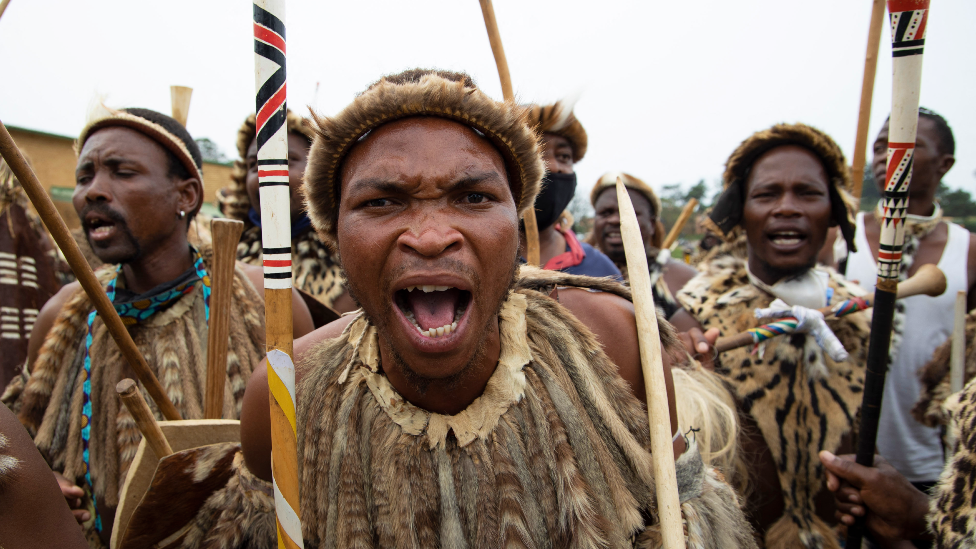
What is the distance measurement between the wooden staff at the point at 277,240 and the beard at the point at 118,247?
1929 millimetres

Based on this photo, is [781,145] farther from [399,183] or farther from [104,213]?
[104,213]

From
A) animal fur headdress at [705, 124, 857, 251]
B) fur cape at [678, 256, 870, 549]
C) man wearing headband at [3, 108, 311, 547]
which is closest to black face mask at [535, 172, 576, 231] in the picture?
animal fur headdress at [705, 124, 857, 251]

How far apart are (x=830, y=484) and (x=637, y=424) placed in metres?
1.16

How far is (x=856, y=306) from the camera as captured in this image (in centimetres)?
260

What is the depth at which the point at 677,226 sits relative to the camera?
805 centimetres

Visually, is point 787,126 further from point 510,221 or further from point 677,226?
point 677,226

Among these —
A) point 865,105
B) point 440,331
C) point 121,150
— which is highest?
point 865,105

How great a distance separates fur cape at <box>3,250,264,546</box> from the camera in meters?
2.35

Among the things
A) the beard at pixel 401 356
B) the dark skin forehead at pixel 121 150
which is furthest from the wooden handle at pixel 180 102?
the beard at pixel 401 356

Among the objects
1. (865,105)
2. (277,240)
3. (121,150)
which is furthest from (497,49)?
(865,105)

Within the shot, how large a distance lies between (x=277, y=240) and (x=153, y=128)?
2.20 metres

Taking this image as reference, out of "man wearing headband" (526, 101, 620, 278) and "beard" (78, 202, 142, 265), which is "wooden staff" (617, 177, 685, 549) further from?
"beard" (78, 202, 142, 265)

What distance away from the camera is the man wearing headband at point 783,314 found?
2461 mm

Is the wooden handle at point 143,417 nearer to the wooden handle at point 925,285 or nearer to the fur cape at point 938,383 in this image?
the fur cape at point 938,383
